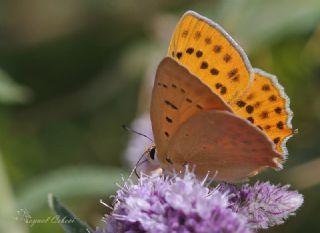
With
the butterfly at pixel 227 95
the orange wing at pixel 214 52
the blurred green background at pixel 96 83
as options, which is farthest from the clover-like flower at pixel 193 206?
the blurred green background at pixel 96 83

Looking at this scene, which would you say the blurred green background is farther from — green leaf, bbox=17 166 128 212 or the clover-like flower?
the clover-like flower

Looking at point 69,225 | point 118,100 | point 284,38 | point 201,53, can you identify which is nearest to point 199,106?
point 201,53

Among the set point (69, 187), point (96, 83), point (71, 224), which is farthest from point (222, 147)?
point (96, 83)

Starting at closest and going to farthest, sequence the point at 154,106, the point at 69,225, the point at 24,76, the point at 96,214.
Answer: the point at 69,225
the point at 154,106
the point at 96,214
the point at 24,76

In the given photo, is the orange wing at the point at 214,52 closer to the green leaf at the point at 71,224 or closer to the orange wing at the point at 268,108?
the orange wing at the point at 268,108

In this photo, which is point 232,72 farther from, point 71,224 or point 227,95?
point 71,224

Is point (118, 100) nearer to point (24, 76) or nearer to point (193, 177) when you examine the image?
point (24, 76)

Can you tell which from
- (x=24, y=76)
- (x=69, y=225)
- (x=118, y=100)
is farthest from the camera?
(x=24, y=76)
